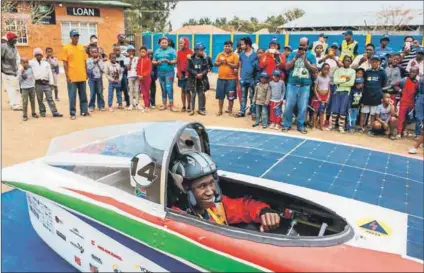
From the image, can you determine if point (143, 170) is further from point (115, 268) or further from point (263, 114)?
point (263, 114)

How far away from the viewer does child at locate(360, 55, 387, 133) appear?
6838 mm

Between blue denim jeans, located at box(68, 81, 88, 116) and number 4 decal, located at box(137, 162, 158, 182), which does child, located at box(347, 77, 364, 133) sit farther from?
number 4 decal, located at box(137, 162, 158, 182)

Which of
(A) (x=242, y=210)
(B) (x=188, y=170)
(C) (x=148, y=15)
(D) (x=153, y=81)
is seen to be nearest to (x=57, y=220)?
(B) (x=188, y=170)

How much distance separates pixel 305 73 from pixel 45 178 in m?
5.17

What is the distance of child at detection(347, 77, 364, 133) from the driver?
16.8 feet

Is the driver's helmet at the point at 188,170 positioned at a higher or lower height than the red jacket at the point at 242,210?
higher

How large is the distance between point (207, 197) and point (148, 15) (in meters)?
33.0

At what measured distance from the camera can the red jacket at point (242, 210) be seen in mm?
2641

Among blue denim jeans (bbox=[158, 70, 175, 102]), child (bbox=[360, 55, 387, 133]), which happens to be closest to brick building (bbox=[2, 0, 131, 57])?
blue denim jeans (bbox=[158, 70, 175, 102])

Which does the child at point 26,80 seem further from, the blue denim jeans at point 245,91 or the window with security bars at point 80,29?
the window with security bars at point 80,29

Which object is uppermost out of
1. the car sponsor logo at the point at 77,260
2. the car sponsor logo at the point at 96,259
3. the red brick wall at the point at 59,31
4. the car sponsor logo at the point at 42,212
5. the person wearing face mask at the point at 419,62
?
the red brick wall at the point at 59,31

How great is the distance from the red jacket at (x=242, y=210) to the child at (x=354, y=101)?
16.7 feet

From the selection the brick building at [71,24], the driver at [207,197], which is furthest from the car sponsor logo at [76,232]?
the brick building at [71,24]

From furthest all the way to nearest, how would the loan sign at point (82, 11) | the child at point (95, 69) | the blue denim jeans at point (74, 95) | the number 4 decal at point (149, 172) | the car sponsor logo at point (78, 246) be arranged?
1. the loan sign at point (82, 11)
2. the child at point (95, 69)
3. the blue denim jeans at point (74, 95)
4. the car sponsor logo at point (78, 246)
5. the number 4 decal at point (149, 172)
